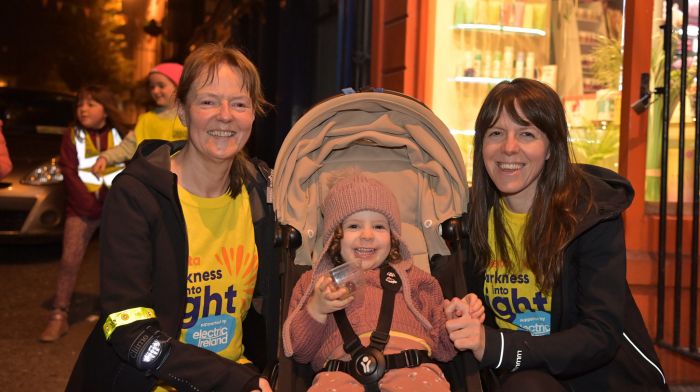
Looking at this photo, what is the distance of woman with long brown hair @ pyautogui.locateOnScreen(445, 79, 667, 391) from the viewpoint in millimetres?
2412

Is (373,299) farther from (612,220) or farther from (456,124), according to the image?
(456,124)

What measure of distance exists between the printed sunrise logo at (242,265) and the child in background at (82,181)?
9.68 feet

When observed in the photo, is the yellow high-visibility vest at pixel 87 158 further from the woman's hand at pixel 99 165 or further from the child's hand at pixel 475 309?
the child's hand at pixel 475 309

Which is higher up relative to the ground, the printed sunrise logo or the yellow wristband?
the printed sunrise logo

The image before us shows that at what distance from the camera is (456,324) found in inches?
94.0

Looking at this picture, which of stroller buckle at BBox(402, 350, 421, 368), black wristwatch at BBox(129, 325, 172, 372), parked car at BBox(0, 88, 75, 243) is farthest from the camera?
parked car at BBox(0, 88, 75, 243)

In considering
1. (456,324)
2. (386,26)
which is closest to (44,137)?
(386,26)

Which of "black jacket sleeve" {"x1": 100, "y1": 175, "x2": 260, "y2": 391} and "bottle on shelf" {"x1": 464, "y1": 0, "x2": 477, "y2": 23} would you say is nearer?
"black jacket sleeve" {"x1": 100, "y1": 175, "x2": 260, "y2": 391}

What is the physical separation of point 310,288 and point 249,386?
503 millimetres

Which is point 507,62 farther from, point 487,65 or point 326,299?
point 326,299

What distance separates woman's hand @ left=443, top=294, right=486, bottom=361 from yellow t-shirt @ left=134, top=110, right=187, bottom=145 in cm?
347

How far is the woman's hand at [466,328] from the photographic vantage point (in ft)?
7.80

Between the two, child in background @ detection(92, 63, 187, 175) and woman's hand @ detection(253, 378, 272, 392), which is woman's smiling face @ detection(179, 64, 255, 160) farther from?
child in background @ detection(92, 63, 187, 175)

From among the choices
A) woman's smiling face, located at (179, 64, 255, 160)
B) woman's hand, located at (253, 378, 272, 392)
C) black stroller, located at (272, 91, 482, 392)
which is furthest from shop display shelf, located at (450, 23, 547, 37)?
woman's hand, located at (253, 378, 272, 392)
